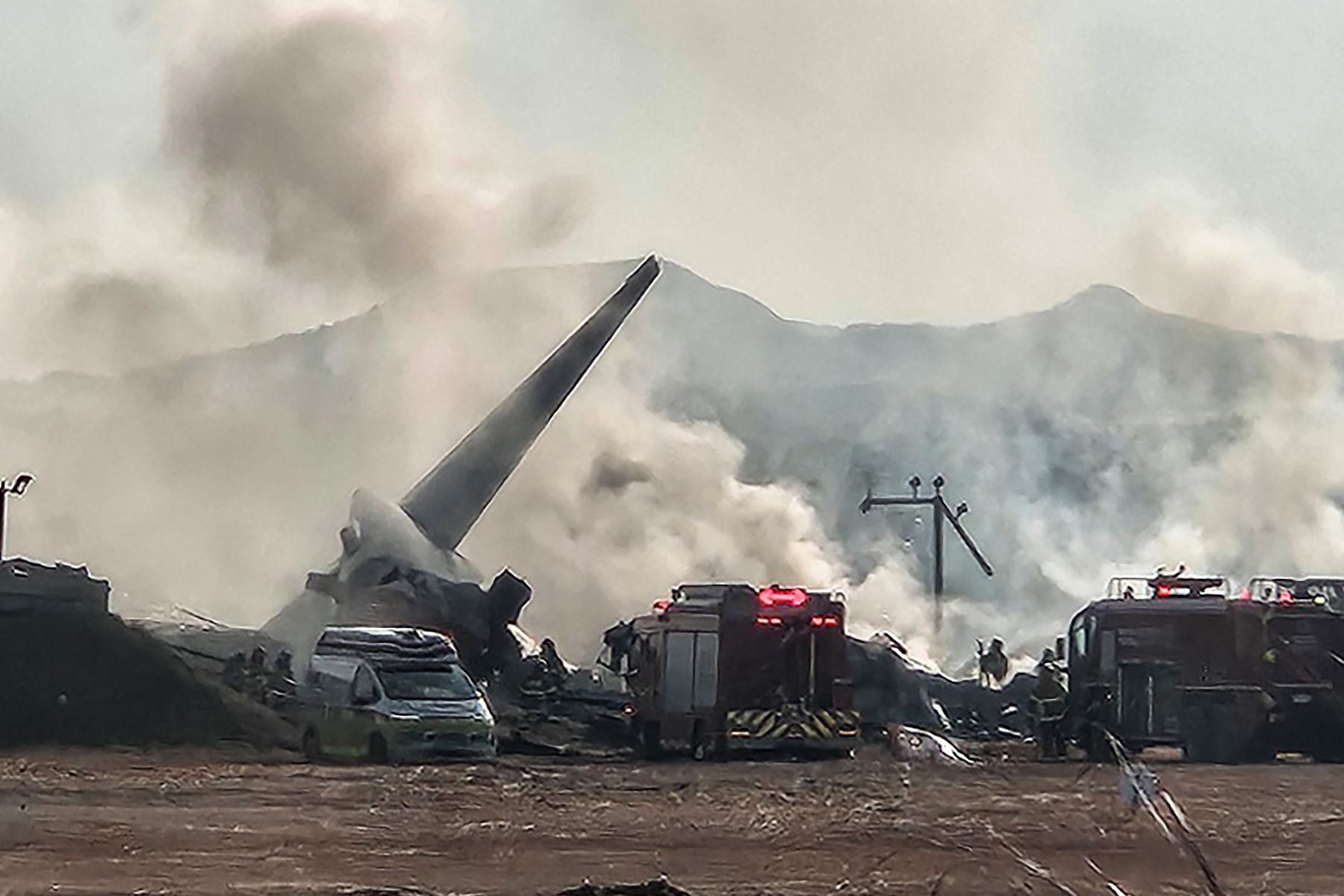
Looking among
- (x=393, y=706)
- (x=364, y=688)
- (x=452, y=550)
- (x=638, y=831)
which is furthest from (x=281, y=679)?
(x=638, y=831)

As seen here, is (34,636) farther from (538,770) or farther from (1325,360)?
(1325,360)

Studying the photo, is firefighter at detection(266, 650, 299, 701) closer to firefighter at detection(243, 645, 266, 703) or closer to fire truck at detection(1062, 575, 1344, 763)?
firefighter at detection(243, 645, 266, 703)

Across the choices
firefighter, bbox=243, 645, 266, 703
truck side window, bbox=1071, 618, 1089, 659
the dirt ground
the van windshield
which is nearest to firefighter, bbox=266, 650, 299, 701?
firefighter, bbox=243, 645, 266, 703

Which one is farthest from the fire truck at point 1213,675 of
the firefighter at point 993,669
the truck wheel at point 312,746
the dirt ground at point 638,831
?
the firefighter at point 993,669

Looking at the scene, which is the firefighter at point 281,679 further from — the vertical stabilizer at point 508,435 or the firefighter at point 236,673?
the vertical stabilizer at point 508,435

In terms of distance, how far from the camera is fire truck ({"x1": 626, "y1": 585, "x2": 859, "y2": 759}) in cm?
3272

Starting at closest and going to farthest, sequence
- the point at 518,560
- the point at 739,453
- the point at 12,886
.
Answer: the point at 12,886, the point at 518,560, the point at 739,453

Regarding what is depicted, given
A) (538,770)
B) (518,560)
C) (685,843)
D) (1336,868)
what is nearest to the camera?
(1336,868)

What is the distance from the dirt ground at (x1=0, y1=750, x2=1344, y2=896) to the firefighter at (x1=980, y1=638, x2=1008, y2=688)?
29101mm

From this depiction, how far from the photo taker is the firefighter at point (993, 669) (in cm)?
5703

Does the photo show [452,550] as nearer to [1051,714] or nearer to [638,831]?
[1051,714]

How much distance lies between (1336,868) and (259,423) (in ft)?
240

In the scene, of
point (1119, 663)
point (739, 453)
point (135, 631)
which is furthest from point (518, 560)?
point (1119, 663)

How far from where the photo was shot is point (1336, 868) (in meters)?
15.5
